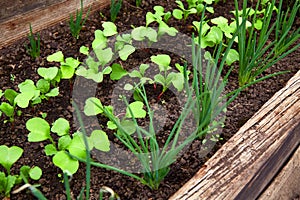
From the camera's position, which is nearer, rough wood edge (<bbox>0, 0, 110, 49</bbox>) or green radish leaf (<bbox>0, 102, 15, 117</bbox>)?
green radish leaf (<bbox>0, 102, 15, 117</bbox>)

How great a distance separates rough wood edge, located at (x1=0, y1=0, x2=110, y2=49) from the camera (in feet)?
4.69

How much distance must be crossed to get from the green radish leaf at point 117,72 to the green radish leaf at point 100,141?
0.90 ft

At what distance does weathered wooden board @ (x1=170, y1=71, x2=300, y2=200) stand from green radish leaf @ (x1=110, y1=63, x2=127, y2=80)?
383mm

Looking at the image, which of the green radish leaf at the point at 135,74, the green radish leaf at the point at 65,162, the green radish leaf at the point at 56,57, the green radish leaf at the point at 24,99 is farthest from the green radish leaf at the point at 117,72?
the green radish leaf at the point at 65,162

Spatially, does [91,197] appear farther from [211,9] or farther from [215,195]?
[211,9]

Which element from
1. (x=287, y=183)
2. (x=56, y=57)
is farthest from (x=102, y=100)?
(x=287, y=183)

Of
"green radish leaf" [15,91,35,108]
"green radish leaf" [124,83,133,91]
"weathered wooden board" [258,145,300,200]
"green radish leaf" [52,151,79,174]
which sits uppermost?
"green radish leaf" [15,91,35,108]

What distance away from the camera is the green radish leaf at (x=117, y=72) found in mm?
1317

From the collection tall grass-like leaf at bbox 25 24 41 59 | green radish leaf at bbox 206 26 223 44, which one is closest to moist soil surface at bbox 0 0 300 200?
tall grass-like leaf at bbox 25 24 41 59

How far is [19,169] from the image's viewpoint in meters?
1.11

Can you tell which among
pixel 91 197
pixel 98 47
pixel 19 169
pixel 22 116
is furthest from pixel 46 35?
pixel 91 197

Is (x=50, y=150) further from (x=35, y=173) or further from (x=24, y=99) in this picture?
(x=24, y=99)

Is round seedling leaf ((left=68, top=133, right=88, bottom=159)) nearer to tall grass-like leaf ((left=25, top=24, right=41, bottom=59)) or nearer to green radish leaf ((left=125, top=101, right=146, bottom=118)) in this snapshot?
green radish leaf ((left=125, top=101, right=146, bottom=118))

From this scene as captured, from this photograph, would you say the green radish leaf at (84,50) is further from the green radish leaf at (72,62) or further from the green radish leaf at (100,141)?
the green radish leaf at (100,141)
